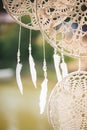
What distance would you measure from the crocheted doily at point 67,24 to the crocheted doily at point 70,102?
20 cm

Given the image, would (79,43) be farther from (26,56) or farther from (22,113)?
(22,113)

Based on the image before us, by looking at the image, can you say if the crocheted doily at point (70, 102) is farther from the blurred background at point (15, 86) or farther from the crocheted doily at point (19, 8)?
the blurred background at point (15, 86)

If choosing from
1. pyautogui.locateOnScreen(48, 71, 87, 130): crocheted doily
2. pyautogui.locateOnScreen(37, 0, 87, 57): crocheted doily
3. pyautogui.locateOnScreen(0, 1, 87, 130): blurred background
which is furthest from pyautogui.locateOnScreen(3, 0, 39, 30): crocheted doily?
pyautogui.locateOnScreen(0, 1, 87, 130): blurred background

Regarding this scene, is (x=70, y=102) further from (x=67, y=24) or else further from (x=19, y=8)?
(x=19, y=8)

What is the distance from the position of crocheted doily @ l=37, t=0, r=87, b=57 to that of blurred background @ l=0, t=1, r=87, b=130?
78cm

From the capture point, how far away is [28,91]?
76.1 inches

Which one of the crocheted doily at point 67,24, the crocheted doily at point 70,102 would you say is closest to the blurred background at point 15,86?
the crocheted doily at point 70,102

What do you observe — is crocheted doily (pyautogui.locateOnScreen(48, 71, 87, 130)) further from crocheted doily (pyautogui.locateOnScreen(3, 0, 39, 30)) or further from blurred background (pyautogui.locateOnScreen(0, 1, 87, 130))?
blurred background (pyautogui.locateOnScreen(0, 1, 87, 130))

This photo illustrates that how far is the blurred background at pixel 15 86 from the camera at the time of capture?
1.90 metres

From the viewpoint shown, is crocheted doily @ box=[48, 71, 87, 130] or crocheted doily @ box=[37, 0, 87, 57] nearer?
crocheted doily @ box=[37, 0, 87, 57]

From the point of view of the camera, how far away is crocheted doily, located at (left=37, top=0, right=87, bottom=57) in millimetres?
1086

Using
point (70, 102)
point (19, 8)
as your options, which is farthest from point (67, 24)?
point (70, 102)

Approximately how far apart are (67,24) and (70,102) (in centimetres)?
38

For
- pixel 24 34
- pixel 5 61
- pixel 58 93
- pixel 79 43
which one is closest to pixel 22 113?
pixel 5 61
